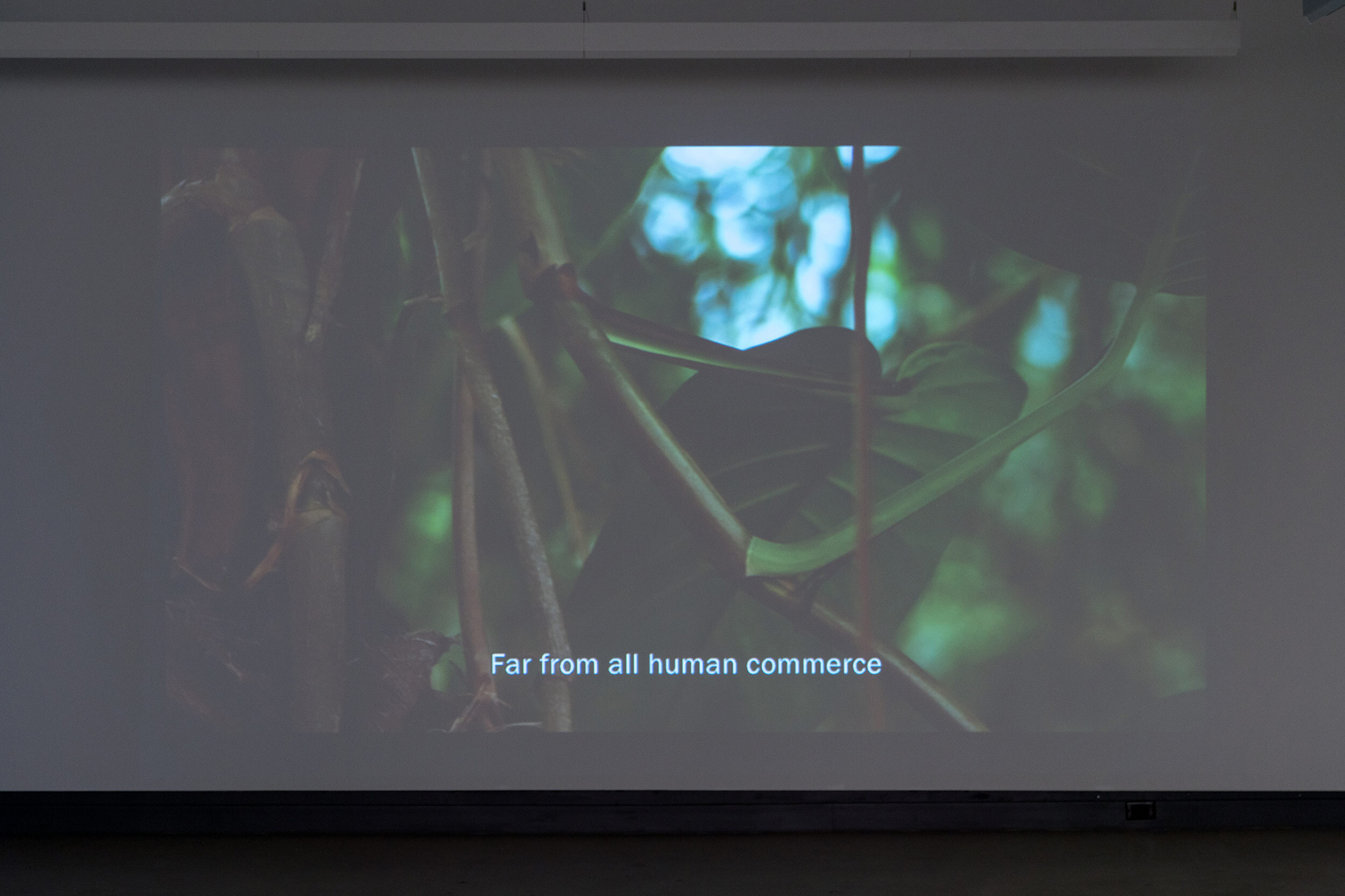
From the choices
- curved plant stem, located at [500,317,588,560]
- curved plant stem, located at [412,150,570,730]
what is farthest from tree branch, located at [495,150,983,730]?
curved plant stem, located at [412,150,570,730]

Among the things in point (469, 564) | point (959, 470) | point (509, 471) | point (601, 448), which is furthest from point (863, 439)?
point (469, 564)

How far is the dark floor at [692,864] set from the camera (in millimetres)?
3186

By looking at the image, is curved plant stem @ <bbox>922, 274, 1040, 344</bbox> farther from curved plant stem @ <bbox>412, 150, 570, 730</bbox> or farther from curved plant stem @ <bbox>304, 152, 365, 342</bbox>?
curved plant stem @ <bbox>304, 152, 365, 342</bbox>

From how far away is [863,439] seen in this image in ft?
11.7

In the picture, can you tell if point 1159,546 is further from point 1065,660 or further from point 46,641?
point 46,641

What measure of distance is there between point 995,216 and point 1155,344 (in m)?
0.73

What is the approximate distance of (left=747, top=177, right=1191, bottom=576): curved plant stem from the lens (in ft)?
11.6

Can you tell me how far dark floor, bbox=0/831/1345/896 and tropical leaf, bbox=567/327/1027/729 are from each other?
1.67ft

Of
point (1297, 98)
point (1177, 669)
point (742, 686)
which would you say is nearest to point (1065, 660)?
point (1177, 669)

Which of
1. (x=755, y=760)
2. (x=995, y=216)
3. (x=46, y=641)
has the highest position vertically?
(x=995, y=216)

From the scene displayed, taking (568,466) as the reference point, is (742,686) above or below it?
below

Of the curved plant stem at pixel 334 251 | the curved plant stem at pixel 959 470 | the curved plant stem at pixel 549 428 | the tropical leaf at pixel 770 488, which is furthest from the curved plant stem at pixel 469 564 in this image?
the curved plant stem at pixel 959 470

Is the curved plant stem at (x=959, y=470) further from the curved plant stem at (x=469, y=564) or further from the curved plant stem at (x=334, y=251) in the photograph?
the curved plant stem at (x=334, y=251)

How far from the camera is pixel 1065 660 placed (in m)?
3.54
